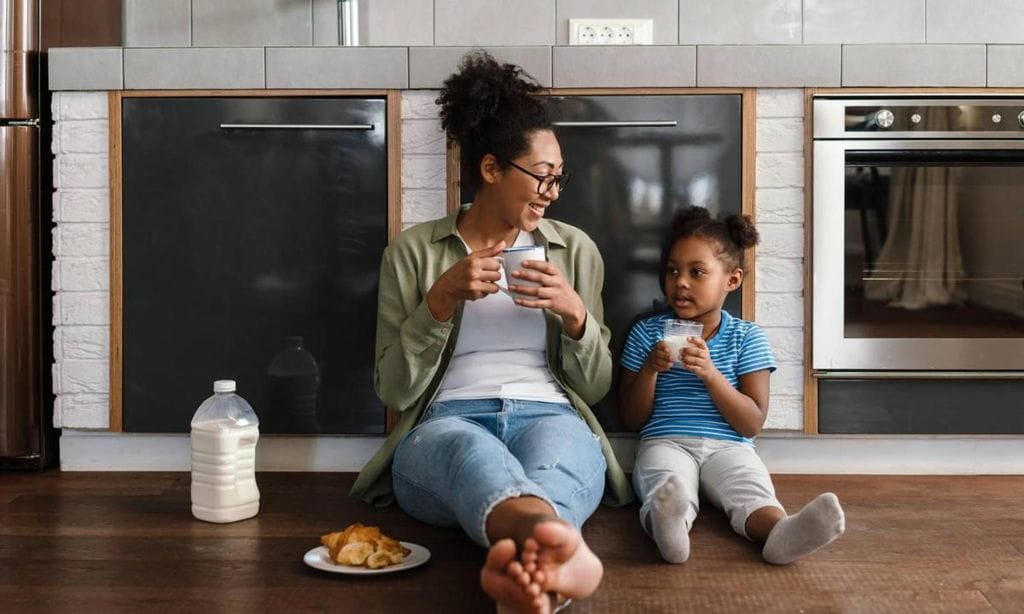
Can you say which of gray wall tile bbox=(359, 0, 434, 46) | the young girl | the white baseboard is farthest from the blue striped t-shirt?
gray wall tile bbox=(359, 0, 434, 46)

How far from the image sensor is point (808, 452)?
8.21ft

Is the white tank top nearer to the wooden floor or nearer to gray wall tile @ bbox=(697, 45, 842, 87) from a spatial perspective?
the wooden floor

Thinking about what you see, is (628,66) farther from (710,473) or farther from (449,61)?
(710,473)

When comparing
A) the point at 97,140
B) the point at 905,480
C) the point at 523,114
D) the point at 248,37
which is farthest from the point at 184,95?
the point at 905,480

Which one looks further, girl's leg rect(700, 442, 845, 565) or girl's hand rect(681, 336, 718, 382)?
girl's hand rect(681, 336, 718, 382)

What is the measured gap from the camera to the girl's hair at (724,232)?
2.31 m

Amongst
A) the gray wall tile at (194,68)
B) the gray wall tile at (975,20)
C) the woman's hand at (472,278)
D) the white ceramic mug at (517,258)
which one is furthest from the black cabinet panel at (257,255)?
the gray wall tile at (975,20)

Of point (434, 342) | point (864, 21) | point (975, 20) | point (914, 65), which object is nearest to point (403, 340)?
point (434, 342)

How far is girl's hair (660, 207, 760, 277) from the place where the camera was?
7.57 ft

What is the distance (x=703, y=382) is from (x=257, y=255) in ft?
3.30

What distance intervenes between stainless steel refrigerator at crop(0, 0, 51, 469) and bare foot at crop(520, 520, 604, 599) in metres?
1.56

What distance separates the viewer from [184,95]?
2418mm

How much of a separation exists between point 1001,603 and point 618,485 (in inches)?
30.6

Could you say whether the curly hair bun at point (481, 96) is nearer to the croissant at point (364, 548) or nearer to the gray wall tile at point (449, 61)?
the gray wall tile at point (449, 61)
